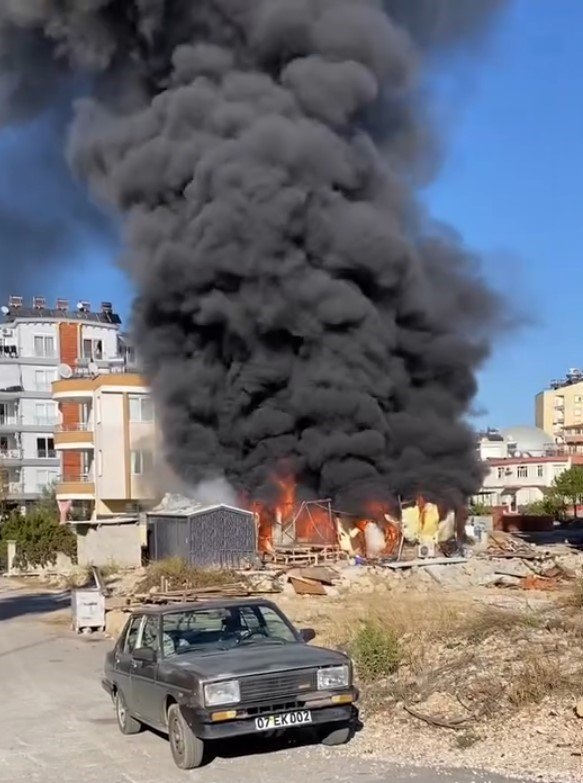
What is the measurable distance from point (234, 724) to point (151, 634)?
1869 millimetres

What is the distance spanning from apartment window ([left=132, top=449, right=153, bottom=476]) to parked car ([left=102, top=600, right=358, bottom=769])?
41.1 meters

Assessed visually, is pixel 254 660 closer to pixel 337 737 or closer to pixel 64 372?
pixel 337 737

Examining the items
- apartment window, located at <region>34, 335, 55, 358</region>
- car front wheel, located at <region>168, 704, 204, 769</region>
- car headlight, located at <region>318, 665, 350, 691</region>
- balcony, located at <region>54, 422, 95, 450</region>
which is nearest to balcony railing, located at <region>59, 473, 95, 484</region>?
balcony, located at <region>54, 422, 95, 450</region>

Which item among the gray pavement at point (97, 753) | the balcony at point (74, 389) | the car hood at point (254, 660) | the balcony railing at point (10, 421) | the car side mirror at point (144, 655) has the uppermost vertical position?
the balcony at point (74, 389)

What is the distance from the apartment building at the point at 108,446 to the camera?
2053 inches

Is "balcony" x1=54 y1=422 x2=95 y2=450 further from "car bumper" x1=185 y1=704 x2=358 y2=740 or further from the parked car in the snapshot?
"car bumper" x1=185 y1=704 x2=358 y2=740

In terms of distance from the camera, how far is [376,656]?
1160 cm

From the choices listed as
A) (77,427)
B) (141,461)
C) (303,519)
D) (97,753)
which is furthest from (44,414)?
(97,753)

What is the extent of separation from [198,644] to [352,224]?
29.2m

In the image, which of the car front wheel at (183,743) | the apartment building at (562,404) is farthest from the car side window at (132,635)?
the apartment building at (562,404)

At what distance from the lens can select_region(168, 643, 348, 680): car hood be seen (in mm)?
8445

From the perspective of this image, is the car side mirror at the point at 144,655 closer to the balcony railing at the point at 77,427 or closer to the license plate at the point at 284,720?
the license plate at the point at 284,720

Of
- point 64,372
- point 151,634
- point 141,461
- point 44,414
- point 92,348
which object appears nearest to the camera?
point 151,634

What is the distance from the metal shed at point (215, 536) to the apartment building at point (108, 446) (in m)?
17.0
